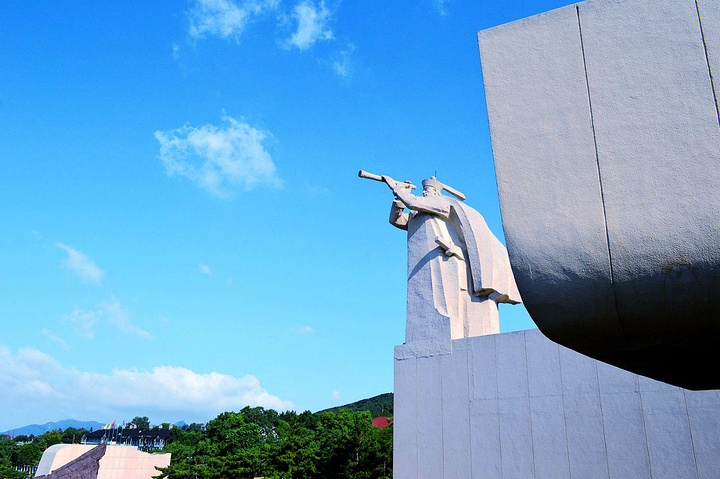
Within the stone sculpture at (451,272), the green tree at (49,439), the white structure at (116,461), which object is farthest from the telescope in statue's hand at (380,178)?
the green tree at (49,439)

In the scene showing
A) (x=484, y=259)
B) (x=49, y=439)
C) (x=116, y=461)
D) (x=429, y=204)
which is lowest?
(x=116, y=461)

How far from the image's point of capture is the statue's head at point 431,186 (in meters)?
11.5

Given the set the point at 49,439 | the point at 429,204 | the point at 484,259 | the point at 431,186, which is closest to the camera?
→ the point at 484,259

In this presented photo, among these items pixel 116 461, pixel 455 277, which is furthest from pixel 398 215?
pixel 116 461

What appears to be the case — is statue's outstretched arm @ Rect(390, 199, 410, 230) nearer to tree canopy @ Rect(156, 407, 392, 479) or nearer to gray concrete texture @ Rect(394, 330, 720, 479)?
gray concrete texture @ Rect(394, 330, 720, 479)

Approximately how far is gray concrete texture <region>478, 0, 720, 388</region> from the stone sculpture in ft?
23.8

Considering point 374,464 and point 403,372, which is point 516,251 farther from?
point 374,464

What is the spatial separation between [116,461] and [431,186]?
1682 centimetres

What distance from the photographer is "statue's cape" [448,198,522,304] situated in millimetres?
10297

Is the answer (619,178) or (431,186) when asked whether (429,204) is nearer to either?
(431,186)

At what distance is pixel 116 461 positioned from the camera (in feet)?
69.3

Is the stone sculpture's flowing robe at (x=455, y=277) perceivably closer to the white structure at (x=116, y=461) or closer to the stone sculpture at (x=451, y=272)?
the stone sculpture at (x=451, y=272)

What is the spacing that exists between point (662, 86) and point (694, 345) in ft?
3.92

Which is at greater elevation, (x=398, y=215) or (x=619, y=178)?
(x=398, y=215)
